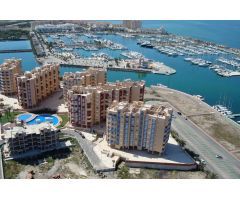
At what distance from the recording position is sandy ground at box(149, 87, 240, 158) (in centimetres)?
2661

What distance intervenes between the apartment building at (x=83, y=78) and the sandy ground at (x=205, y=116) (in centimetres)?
653

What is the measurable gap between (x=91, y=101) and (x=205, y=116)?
12580mm

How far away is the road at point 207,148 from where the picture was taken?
2254cm

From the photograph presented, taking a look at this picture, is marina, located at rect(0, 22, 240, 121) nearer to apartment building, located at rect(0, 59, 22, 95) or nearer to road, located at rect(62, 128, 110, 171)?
apartment building, located at rect(0, 59, 22, 95)

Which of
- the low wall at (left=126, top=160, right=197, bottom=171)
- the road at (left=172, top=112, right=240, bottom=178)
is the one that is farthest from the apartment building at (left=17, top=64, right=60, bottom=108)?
the road at (left=172, top=112, right=240, bottom=178)

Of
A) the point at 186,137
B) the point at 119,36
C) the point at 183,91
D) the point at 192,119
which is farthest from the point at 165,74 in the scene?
the point at 119,36

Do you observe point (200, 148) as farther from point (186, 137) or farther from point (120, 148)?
point (120, 148)

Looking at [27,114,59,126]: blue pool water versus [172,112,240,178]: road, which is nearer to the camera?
[172,112,240,178]: road

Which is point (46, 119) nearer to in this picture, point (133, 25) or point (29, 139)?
point (29, 139)

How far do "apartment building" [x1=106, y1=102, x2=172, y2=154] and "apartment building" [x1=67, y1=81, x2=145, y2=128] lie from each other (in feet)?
10.6

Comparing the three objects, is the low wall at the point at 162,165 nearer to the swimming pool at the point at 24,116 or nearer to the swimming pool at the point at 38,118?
the swimming pool at the point at 38,118

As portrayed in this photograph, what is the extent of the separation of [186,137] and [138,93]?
6232 millimetres

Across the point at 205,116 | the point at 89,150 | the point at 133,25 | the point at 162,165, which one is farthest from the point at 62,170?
the point at 133,25

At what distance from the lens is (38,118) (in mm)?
28609
